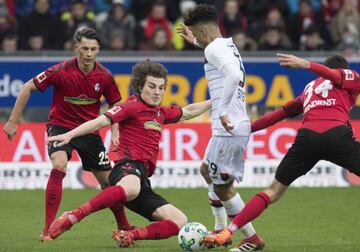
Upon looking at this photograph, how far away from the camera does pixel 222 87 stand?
33.0 feet

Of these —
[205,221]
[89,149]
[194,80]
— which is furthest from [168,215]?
[194,80]

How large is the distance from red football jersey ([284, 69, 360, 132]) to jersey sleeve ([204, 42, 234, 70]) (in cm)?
89

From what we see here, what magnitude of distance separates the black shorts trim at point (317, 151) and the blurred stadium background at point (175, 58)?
3.83 metres

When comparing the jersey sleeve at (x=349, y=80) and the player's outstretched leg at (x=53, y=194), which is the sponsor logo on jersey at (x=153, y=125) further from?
the jersey sleeve at (x=349, y=80)

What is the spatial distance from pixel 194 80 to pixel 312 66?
882 centimetres

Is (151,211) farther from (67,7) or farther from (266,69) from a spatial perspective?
(67,7)

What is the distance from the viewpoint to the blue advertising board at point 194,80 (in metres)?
17.9

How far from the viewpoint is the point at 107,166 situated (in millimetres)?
11656

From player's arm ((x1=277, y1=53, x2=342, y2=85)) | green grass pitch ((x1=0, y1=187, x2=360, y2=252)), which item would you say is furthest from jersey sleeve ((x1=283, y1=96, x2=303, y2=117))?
green grass pitch ((x1=0, y1=187, x2=360, y2=252))

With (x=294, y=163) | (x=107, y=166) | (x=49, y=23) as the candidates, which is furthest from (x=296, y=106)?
(x=49, y=23)

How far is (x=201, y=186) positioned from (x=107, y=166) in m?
5.41

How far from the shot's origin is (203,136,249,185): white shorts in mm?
10109

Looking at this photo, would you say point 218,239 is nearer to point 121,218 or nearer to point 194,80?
point 121,218

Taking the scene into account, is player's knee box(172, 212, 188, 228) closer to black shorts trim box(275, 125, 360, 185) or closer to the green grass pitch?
the green grass pitch
